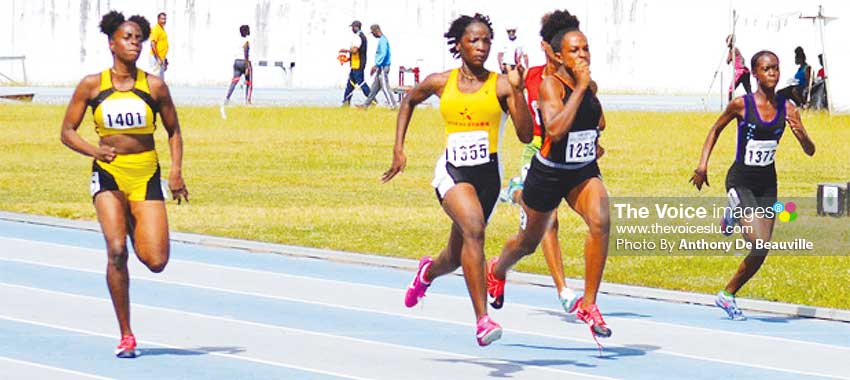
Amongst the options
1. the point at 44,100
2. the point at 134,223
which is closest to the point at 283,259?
the point at 134,223

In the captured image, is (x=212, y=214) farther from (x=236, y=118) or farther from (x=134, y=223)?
(x=236, y=118)

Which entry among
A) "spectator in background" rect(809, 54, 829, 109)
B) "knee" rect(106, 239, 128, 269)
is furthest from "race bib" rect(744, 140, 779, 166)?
"spectator in background" rect(809, 54, 829, 109)

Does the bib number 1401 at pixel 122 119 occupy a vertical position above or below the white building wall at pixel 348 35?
above

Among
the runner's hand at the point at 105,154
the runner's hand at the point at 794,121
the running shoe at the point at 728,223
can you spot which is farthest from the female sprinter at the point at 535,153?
the runner's hand at the point at 105,154

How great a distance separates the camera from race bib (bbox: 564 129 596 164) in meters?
9.97

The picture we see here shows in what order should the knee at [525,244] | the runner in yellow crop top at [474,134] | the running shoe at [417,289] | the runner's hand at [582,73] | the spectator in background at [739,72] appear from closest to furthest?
the runner's hand at [582,73] → the runner in yellow crop top at [474,134] → the knee at [525,244] → the running shoe at [417,289] → the spectator in background at [739,72]

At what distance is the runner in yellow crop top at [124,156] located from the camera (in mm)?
9820

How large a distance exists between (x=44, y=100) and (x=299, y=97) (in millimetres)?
6378

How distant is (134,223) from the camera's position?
1001cm

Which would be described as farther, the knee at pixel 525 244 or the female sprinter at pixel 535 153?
the knee at pixel 525 244

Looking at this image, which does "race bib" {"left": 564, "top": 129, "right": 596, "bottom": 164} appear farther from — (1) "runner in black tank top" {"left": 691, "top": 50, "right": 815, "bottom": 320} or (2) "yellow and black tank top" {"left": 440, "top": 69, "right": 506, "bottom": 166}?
(1) "runner in black tank top" {"left": 691, "top": 50, "right": 815, "bottom": 320}

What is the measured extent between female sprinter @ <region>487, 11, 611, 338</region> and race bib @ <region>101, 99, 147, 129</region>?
2228 millimetres

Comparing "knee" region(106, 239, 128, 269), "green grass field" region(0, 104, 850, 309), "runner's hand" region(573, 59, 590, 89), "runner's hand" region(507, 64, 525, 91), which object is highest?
"runner's hand" region(573, 59, 590, 89)

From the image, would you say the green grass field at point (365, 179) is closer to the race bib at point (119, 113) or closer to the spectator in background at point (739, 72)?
the spectator in background at point (739, 72)
